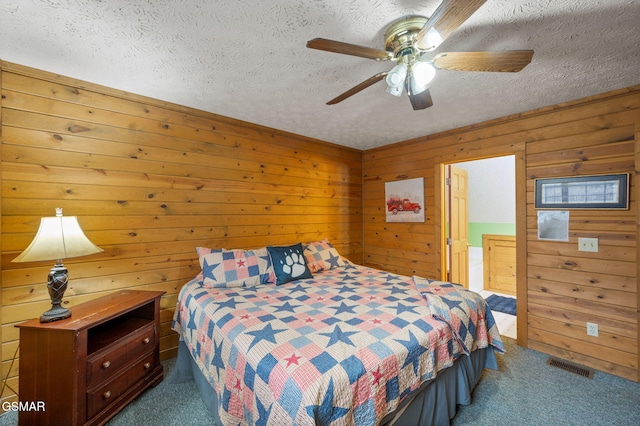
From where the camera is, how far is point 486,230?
488 centimetres

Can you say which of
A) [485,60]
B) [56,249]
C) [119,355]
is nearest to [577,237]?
[485,60]

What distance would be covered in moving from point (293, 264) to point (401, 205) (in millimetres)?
1899

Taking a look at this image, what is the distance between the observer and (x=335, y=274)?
8.96ft

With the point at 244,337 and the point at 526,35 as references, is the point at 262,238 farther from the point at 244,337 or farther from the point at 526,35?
the point at 526,35

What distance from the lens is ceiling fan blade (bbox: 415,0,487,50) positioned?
953 mm

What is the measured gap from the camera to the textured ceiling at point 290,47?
131 cm

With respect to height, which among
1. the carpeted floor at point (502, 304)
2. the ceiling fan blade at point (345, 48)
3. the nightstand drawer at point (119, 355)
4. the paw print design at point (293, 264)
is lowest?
the carpeted floor at point (502, 304)

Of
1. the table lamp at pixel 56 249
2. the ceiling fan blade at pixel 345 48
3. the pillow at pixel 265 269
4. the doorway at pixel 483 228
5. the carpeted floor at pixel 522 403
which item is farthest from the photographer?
the doorway at pixel 483 228

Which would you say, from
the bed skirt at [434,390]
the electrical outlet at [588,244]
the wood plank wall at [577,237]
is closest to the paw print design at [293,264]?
the bed skirt at [434,390]

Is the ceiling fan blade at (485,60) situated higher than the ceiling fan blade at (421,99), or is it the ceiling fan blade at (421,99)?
the ceiling fan blade at (485,60)

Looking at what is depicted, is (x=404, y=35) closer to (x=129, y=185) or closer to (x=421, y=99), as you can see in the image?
(x=421, y=99)

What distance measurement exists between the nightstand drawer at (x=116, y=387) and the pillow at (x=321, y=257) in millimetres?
1555

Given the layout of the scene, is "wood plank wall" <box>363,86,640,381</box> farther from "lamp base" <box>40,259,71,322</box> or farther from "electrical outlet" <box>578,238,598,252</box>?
"lamp base" <box>40,259,71,322</box>

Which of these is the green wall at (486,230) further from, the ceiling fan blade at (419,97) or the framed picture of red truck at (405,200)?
the ceiling fan blade at (419,97)
